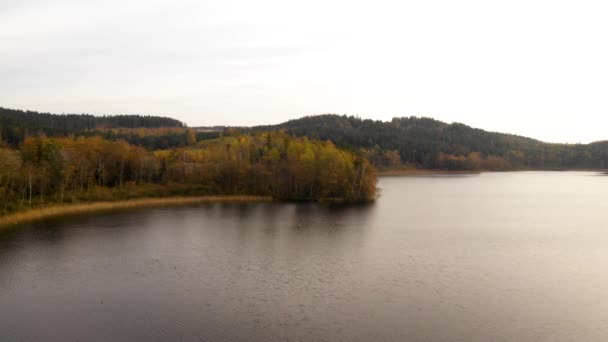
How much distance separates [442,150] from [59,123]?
4748 inches

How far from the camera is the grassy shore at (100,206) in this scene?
43109mm

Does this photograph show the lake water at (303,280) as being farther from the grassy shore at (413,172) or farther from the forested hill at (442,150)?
the forested hill at (442,150)

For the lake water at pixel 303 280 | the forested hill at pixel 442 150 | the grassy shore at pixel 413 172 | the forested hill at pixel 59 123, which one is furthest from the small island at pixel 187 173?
the forested hill at pixel 442 150

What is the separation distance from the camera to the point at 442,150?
163250 millimetres

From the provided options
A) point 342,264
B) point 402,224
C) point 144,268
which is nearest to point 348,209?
point 402,224

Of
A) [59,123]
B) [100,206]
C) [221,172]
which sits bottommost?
[100,206]

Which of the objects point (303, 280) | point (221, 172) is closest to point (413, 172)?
point (221, 172)

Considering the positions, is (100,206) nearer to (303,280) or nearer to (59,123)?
(303,280)

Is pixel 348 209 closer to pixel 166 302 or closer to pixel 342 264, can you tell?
pixel 342 264

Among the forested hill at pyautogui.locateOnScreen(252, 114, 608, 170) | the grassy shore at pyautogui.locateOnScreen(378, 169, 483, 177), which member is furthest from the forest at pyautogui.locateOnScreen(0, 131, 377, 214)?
the forested hill at pyautogui.locateOnScreen(252, 114, 608, 170)

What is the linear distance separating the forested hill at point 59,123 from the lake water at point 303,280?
167ft

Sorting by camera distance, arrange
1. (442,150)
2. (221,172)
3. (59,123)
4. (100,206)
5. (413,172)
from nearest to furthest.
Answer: (100,206) < (221,172) < (59,123) < (413,172) < (442,150)

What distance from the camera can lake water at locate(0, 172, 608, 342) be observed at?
1886 cm

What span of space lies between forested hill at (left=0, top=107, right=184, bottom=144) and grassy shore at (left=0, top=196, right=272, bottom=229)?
3944cm
